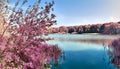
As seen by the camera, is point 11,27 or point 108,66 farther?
point 108,66

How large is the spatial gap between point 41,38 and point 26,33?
0.46 metres

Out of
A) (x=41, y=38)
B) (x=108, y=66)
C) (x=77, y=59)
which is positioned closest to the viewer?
(x=41, y=38)

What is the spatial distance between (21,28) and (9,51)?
0.55 meters

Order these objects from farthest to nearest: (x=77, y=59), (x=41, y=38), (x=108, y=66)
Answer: (x=77, y=59) → (x=108, y=66) → (x=41, y=38)

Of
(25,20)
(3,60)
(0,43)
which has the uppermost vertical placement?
(25,20)

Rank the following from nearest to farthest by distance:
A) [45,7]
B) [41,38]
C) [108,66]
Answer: [45,7] < [41,38] < [108,66]

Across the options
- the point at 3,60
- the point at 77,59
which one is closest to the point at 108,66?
the point at 77,59

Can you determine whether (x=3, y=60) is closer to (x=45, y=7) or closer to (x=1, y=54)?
(x=1, y=54)

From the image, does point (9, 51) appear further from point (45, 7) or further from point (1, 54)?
point (45, 7)

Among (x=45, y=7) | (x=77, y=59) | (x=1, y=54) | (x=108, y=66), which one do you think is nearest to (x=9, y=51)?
(x=1, y=54)

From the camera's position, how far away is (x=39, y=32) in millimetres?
6320

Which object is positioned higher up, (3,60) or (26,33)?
(26,33)

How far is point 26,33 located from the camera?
20.5 feet

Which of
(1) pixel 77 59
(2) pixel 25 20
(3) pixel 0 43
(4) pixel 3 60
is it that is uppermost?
(2) pixel 25 20
